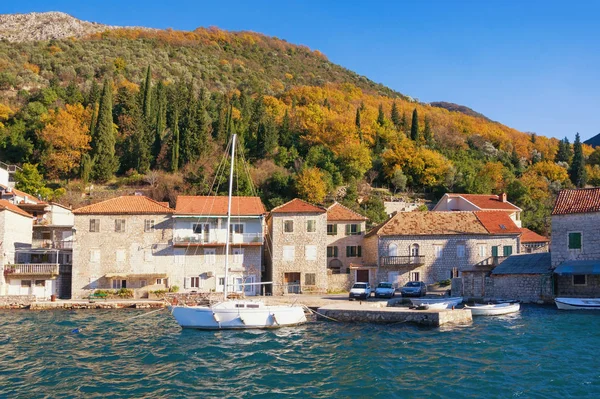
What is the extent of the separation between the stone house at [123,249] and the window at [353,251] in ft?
50.1

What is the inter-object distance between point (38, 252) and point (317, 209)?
24361mm

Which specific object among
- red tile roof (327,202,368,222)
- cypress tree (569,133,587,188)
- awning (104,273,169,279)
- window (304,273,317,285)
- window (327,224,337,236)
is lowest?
window (304,273,317,285)

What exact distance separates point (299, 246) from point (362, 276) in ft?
21.5

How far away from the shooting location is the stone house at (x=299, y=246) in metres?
46.7

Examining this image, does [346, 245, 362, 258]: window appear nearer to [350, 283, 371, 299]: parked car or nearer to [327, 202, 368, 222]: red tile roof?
[327, 202, 368, 222]: red tile roof

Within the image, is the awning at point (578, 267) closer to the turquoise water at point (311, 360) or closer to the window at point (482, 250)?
the turquoise water at point (311, 360)

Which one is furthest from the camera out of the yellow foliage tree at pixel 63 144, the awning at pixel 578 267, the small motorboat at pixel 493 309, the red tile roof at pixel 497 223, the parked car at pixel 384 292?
the yellow foliage tree at pixel 63 144

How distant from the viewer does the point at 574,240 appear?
1512 inches

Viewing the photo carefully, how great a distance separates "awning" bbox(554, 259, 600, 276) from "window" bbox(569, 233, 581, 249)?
1.07 meters

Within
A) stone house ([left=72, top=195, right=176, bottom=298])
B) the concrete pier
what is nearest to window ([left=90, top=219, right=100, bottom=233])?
stone house ([left=72, top=195, right=176, bottom=298])

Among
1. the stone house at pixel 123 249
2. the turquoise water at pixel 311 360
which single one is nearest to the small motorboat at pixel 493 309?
the turquoise water at pixel 311 360

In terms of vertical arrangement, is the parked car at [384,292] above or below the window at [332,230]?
below

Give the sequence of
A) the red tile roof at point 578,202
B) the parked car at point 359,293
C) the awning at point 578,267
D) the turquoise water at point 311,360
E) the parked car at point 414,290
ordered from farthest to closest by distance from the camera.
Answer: the parked car at point 414,290 < the parked car at point 359,293 < the red tile roof at point 578,202 < the awning at point 578,267 < the turquoise water at point 311,360

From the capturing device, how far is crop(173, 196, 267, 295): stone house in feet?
152
